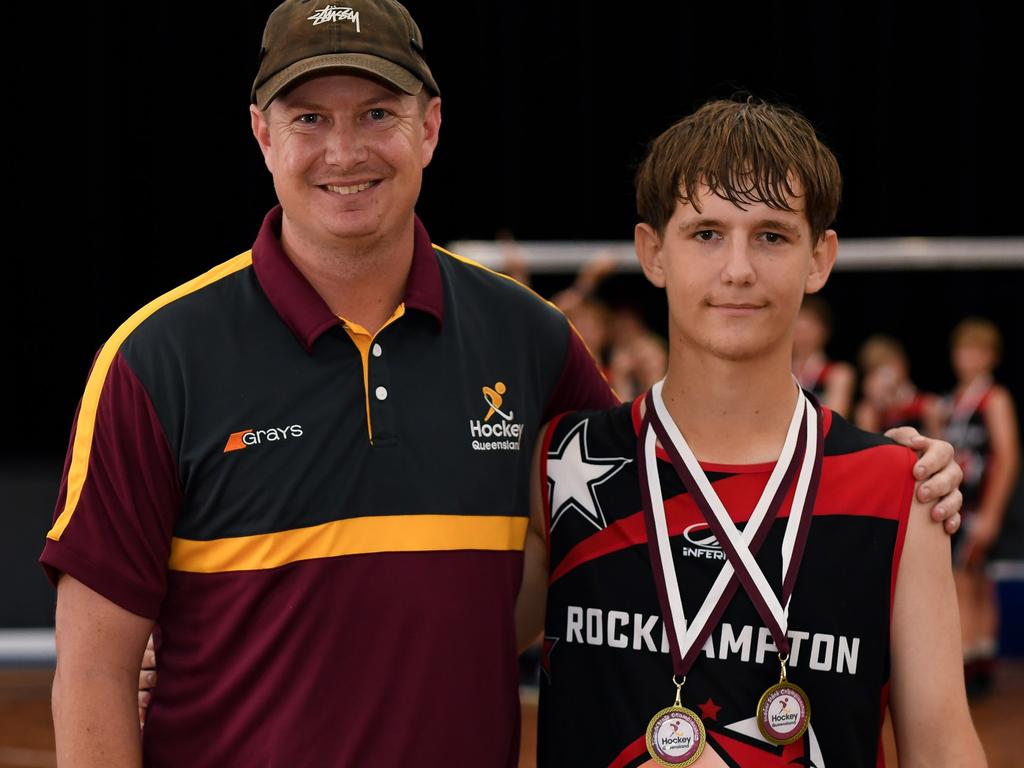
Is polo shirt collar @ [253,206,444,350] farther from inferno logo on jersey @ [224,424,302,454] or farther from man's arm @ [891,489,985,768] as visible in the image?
man's arm @ [891,489,985,768]

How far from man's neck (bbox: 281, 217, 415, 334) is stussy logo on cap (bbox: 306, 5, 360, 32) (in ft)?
1.11

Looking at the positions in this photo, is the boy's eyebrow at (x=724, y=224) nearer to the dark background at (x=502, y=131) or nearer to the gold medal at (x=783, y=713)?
the gold medal at (x=783, y=713)

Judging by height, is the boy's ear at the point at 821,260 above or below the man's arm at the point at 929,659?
above

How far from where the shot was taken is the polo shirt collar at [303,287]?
2.16 meters

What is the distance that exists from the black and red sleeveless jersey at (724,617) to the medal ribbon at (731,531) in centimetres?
2

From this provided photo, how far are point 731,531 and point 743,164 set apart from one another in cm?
61

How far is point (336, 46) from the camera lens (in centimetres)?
214

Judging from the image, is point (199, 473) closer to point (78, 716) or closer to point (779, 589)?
point (78, 716)

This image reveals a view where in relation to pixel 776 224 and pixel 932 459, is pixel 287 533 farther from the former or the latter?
pixel 932 459

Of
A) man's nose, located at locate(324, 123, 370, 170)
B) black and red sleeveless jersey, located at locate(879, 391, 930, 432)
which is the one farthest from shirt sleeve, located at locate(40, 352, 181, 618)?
black and red sleeveless jersey, located at locate(879, 391, 930, 432)

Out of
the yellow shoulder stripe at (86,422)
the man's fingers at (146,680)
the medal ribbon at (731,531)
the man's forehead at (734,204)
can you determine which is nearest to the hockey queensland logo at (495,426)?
the medal ribbon at (731,531)

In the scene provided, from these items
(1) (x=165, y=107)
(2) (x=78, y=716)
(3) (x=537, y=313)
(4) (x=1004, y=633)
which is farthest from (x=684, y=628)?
(1) (x=165, y=107)

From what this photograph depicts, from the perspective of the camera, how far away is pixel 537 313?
2500mm

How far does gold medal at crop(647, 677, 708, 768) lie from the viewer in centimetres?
213
